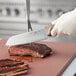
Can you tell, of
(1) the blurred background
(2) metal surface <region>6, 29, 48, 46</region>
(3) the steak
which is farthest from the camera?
(1) the blurred background

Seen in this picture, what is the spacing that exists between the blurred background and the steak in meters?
0.98

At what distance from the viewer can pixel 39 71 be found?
74cm

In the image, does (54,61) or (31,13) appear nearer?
(54,61)

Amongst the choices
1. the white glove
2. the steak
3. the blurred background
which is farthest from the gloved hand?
the blurred background

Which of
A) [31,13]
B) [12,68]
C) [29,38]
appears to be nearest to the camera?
[12,68]

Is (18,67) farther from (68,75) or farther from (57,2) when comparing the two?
(57,2)

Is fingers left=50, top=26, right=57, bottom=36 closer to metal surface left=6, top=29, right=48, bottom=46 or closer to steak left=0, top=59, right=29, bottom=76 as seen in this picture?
metal surface left=6, top=29, right=48, bottom=46

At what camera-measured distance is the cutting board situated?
A: 74 cm

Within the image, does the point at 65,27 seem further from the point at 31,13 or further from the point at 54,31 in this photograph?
the point at 31,13

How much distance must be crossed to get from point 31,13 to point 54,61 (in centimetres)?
98

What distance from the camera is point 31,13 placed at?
1.77 m

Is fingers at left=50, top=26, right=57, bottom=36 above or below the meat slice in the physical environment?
above

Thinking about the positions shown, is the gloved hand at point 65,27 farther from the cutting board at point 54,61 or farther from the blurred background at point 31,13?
the blurred background at point 31,13

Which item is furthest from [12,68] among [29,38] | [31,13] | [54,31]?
[31,13]
